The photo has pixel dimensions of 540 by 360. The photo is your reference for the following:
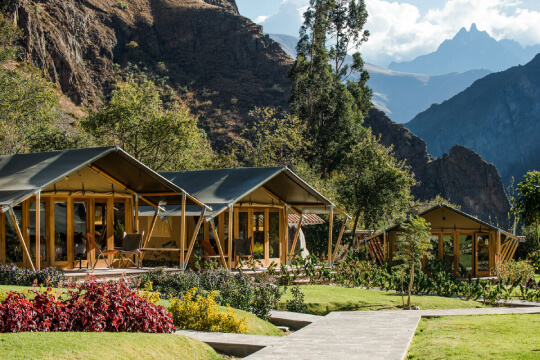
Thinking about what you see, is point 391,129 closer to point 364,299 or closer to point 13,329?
point 364,299

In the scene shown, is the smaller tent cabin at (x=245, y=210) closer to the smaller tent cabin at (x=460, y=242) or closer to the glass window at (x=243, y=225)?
the glass window at (x=243, y=225)

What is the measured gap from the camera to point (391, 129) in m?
85.7

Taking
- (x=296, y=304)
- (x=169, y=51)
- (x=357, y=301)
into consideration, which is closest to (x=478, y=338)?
(x=296, y=304)

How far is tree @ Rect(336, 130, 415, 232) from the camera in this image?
92.4ft

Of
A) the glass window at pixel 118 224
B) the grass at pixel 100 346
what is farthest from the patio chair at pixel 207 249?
the grass at pixel 100 346

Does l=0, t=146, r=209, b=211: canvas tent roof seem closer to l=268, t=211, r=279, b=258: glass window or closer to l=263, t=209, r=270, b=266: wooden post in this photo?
l=263, t=209, r=270, b=266: wooden post

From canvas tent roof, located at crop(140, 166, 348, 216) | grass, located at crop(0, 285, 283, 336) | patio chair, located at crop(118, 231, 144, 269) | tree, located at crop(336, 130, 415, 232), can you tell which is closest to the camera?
grass, located at crop(0, 285, 283, 336)

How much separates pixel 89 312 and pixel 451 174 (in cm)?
8485

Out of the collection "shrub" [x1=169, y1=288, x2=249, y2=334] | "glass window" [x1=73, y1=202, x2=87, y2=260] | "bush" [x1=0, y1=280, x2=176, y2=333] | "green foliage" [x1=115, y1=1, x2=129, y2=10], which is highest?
"green foliage" [x1=115, y1=1, x2=129, y2=10]

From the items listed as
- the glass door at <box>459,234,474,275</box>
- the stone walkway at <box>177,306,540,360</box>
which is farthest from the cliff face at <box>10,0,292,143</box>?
the stone walkway at <box>177,306,540,360</box>

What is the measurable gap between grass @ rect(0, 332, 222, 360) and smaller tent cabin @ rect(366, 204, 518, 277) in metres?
18.2

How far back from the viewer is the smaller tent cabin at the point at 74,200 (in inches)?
585

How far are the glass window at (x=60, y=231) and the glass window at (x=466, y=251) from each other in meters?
16.2

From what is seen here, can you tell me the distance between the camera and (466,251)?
25516 mm
